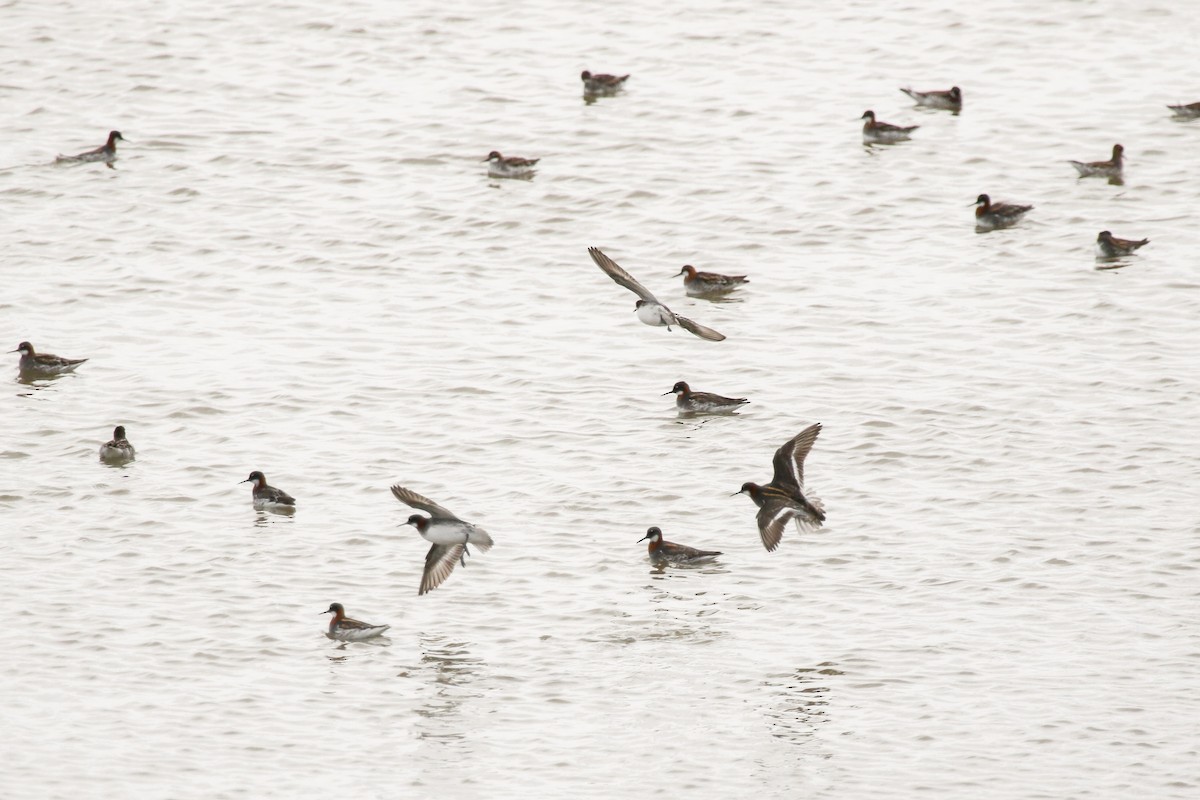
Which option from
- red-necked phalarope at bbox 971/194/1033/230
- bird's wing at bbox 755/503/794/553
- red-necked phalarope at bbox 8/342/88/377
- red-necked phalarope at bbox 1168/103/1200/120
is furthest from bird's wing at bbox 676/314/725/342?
red-necked phalarope at bbox 1168/103/1200/120

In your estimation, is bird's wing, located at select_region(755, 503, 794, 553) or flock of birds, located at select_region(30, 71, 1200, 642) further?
flock of birds, located at select_region(30, 71, 1200, 642)

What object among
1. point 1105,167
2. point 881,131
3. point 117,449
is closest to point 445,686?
point 117,449

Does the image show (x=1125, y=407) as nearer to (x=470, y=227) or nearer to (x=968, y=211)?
(x=968, y=211)

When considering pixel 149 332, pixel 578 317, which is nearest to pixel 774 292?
pixel 578 317

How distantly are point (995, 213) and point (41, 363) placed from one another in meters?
14.7

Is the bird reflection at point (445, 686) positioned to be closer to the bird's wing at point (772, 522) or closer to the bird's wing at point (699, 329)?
the bird's wing at point (772, 522)

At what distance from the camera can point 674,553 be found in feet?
56.1

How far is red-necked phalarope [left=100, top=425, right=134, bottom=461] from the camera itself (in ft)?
64.2

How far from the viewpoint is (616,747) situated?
45.7 feet

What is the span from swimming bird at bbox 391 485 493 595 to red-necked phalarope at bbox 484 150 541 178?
1310 cm

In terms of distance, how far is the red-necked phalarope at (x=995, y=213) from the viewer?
85.6 feet

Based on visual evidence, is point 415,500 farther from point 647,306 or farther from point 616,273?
point 647,306

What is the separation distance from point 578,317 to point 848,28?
1472 cm

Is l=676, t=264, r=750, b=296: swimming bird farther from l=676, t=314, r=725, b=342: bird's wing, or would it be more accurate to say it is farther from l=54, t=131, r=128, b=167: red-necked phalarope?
l=54, t=131, r=128, b=167: red-necked phalarope
